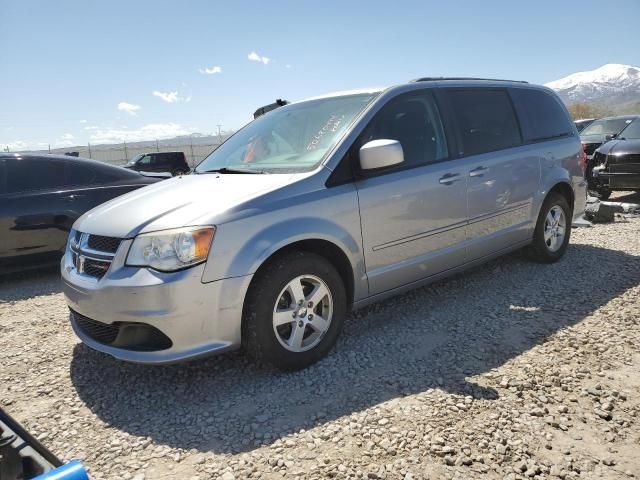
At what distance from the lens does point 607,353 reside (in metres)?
2.98

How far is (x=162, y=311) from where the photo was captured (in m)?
2.46

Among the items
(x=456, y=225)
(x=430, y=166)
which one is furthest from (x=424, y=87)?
(x=456, y=225)

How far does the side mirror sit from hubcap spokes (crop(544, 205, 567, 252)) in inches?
100.0

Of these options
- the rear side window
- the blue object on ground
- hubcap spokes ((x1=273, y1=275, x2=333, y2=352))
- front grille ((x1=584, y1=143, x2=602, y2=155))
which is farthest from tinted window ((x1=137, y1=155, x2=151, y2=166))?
the blue object on ground

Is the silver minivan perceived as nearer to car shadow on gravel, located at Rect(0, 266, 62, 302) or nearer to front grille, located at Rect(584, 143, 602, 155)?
car shadow on gravel, located at Rect(0, 266, 62, 302)

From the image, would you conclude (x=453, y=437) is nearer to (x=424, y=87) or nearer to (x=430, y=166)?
(x=430, y=166)

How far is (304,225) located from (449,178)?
4.80ft

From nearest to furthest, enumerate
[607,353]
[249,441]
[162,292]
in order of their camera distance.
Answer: [249,441], [162,292], [607,353]

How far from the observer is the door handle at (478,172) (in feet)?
12.6

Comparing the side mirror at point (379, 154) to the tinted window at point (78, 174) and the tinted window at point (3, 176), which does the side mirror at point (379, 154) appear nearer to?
the tinted window at point (78, 174)

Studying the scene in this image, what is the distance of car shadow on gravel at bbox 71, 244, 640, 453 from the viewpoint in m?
2.45

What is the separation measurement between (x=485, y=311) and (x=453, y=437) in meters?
1.74

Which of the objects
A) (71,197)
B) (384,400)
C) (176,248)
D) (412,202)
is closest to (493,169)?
(412,202)

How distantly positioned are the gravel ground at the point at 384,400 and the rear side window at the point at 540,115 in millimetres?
1695
